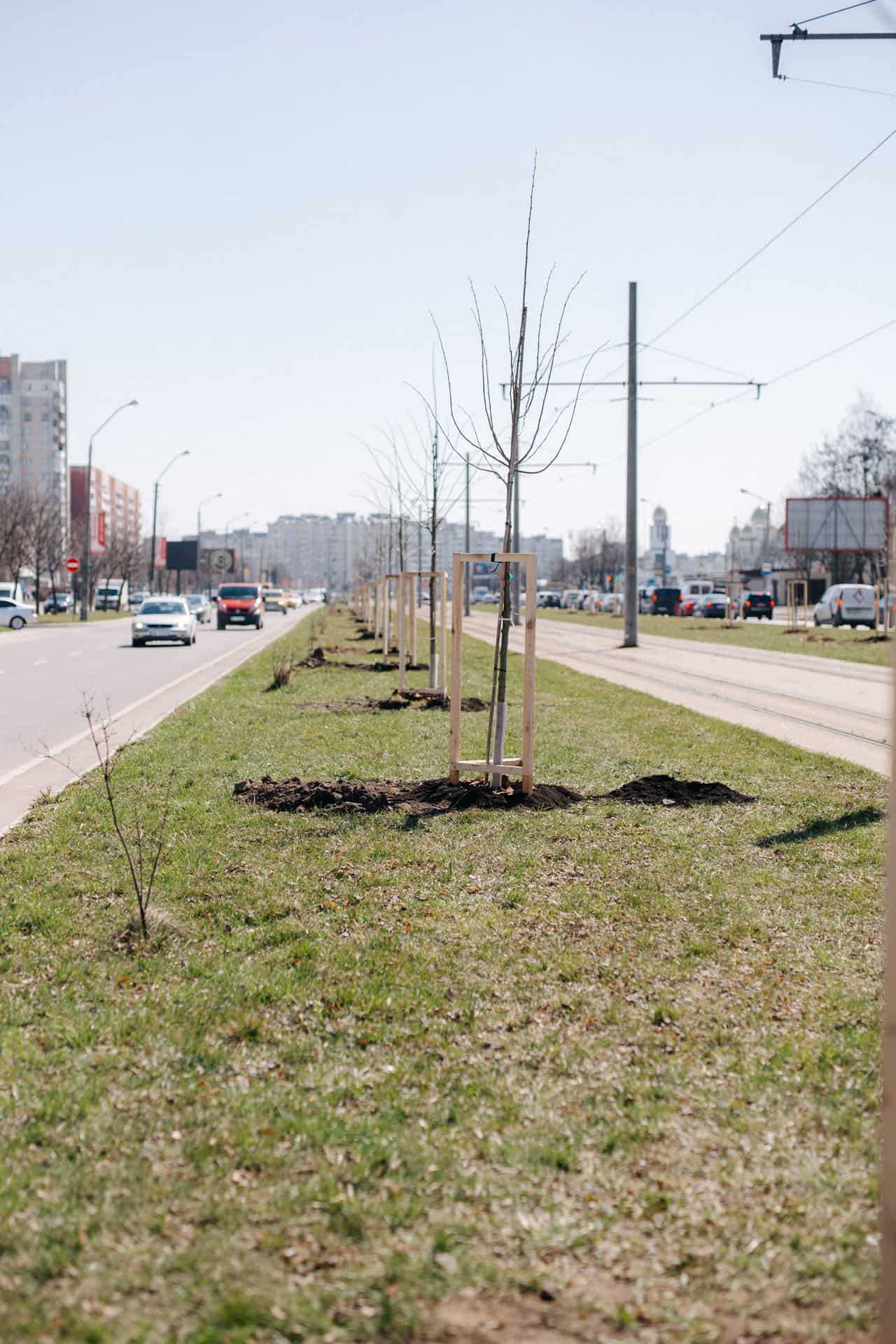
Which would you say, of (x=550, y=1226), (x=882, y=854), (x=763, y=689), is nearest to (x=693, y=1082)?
(x=550, y=1226)

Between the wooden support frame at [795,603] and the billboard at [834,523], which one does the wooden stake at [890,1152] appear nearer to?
the wooden support frame at [795,603]

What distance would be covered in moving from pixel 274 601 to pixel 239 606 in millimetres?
44500

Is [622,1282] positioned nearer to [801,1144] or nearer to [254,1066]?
[801,1144]

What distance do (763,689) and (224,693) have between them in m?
8.61

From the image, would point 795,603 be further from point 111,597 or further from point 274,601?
point 111,597

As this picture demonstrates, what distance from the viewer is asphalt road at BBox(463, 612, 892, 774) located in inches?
542

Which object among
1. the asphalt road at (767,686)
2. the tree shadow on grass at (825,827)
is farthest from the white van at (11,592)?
the tree shadow on grass at (825,827)

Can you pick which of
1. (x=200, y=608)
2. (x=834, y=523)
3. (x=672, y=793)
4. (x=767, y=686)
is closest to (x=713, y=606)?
(x=834, y=523)

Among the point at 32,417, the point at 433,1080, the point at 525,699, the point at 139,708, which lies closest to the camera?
the point at 433,1080

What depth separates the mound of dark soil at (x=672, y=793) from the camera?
9117 mm

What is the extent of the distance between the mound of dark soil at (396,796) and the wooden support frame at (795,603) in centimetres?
3694

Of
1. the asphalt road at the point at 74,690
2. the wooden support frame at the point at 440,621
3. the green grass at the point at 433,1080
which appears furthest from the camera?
the wooden support frame at the point at 440,621

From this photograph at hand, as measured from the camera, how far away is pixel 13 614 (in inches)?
2060

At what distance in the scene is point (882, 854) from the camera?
737 cm
